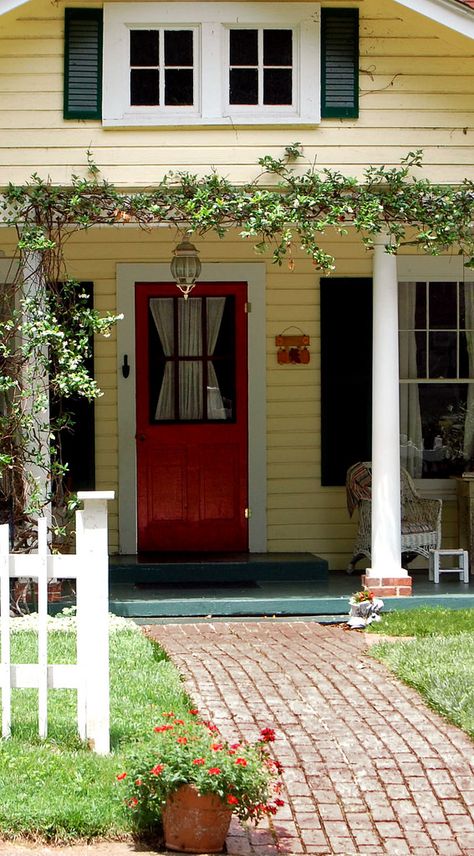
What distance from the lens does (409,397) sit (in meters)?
12.2

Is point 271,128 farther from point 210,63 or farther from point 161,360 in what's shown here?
point 161,360

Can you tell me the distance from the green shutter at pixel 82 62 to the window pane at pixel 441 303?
152 inches

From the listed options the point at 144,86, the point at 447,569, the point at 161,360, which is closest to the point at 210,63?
the point at 144,86

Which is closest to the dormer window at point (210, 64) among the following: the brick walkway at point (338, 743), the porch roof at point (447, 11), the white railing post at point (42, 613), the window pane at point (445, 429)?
the porch roof at point (447, 11)

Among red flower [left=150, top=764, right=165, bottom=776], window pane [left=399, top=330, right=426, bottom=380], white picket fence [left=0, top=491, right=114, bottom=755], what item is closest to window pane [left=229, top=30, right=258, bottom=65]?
window pane [left=399, top=330, right=426, bottom=380]

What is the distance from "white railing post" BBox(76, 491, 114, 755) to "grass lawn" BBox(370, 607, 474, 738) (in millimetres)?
1904

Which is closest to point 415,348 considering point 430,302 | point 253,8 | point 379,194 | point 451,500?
point 430,302

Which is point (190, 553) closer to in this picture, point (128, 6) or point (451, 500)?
point (451, 500)

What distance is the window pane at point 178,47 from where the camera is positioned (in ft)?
32.8

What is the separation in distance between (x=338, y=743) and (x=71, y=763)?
1416 millimetres

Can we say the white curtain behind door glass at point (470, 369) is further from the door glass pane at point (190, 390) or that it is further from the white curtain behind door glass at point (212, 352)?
the door glass pane at point (190, 390)

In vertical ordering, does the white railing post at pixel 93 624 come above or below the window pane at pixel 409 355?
below

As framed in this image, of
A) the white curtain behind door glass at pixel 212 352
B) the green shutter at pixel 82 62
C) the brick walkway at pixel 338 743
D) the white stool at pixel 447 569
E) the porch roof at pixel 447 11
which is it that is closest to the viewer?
the brick walkway at pixel 338 743

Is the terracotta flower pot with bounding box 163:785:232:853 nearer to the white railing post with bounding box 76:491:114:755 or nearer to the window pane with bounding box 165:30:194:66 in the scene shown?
the white railing post with bounding box 76:491:114:755
